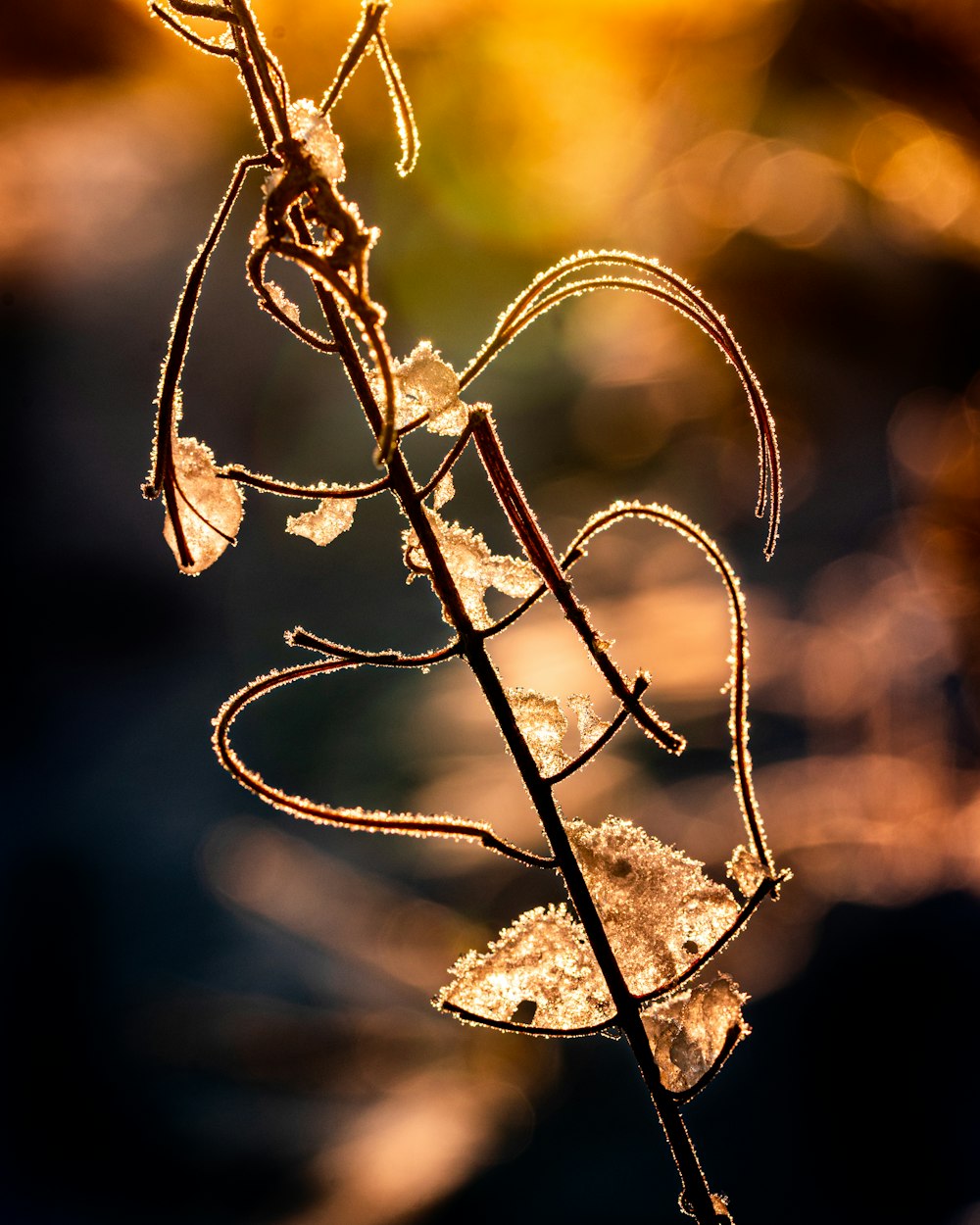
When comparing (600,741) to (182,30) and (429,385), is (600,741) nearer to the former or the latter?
(429,385)

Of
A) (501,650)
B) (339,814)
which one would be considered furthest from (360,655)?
(501,650)

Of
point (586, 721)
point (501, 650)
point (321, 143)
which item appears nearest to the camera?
point (321, 143)

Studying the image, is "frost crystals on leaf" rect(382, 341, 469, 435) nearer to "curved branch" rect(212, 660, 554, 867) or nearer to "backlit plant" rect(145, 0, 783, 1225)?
"backlit plant" rect(145, 0, 783, 1225)

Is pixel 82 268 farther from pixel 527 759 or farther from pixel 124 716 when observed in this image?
pixel 527 759

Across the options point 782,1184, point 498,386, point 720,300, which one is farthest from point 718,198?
point 782,1184

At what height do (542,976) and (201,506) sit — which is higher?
(201,506)
